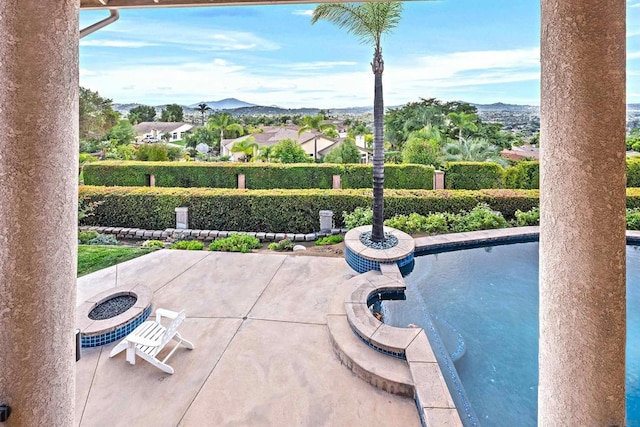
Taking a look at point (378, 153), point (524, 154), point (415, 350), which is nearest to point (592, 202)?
point (415, 350)

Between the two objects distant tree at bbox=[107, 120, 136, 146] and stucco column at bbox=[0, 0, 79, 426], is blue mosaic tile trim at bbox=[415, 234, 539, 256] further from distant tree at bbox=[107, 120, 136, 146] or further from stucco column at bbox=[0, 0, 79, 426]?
distant tree at bbox=[107, 120, 136, 146]

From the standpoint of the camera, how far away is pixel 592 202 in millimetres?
1181

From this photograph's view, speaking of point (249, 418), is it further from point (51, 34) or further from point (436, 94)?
point (436, 94)

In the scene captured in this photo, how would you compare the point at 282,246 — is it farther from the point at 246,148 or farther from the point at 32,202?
the point at 246,148

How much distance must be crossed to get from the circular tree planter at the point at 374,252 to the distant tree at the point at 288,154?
11441 mm

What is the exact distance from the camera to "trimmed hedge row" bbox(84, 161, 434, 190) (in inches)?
454

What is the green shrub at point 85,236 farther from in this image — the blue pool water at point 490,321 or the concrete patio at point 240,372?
the blue pool water at point 490,321

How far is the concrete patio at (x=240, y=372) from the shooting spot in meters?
2.88

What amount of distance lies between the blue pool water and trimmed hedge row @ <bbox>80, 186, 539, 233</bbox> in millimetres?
2450

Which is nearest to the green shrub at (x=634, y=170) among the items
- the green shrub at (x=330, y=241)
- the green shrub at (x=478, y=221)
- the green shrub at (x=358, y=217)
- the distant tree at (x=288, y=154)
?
the green shrub at (x=478, y=221)

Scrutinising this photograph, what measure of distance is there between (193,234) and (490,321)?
699cm

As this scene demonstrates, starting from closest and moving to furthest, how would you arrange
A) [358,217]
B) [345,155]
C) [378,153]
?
[378,153], [358,217], [345,155]

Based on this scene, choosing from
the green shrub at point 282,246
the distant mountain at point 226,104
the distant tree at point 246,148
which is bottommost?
the green shrub at point 282,246

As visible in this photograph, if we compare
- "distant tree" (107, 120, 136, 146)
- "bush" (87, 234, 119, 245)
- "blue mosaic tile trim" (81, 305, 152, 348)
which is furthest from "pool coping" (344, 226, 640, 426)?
"distant tree" (107, 120, 136, 146)
